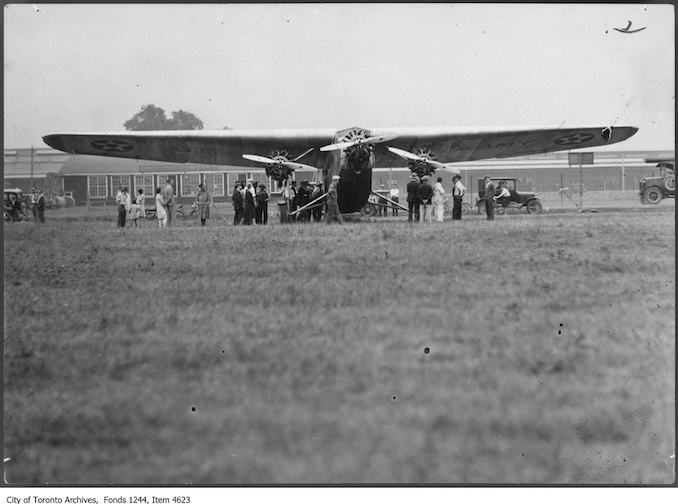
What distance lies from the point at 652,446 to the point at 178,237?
33.9ft

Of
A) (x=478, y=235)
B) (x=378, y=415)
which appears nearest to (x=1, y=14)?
(x=378, y=415)

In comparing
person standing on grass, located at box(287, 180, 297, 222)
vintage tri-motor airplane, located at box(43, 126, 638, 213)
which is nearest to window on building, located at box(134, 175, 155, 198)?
vintage tri-motor airplane, located at box(43, 126, 638, 213)

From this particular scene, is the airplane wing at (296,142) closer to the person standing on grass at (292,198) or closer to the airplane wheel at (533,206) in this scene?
the person standing on grass at (292,198)

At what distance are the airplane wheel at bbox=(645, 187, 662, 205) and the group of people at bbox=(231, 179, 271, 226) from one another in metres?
15.7

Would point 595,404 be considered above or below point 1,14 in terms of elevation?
below

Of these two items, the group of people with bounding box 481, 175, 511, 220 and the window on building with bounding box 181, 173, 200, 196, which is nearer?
the group of people with bounding box 481, 175, 511, 220

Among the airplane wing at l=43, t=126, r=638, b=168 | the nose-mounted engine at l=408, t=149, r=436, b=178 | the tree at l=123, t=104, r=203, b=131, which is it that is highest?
the tree at l=123, t=104, r=203, b=131

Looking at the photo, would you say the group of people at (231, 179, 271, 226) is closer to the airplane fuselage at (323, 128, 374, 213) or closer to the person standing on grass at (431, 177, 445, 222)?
the airplane fuselage at (323, 128, 374, 213)

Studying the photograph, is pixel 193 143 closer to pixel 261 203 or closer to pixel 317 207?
pixel 261 203

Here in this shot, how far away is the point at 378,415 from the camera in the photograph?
3.64 m

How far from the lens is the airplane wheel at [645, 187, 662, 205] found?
25.5 metres

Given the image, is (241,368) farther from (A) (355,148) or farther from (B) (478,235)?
(A) (355,148)

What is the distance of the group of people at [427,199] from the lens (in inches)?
714

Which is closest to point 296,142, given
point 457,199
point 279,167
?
point 279,167
